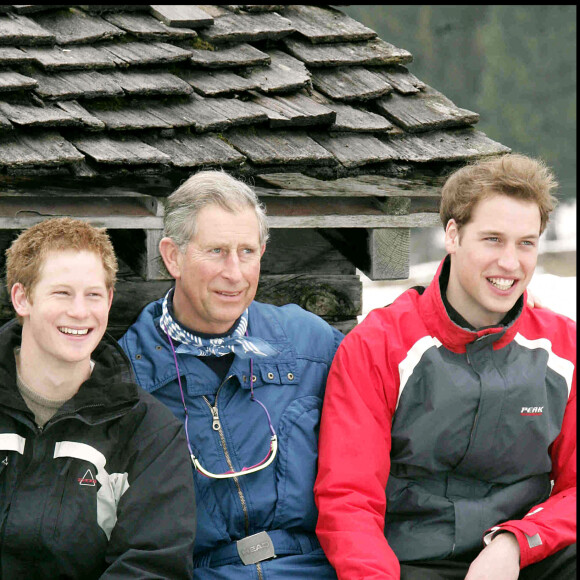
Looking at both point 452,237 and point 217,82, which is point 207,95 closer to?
point 217,82

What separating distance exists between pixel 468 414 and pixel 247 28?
2.02 metres

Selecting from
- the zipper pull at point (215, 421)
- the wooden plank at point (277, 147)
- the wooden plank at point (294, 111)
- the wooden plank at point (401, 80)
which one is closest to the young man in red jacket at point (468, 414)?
the zipper pull at point (215, 421)

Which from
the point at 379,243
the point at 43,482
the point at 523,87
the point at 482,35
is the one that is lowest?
the point at 43,482

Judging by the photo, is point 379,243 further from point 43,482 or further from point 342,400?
point 43,482

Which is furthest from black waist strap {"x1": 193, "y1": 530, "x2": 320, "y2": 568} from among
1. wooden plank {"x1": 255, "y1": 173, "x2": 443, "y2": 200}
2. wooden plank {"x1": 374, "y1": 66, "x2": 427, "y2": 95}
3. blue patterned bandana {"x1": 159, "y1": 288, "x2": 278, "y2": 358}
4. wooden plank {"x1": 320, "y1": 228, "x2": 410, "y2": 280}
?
wooden plank {"x1": 374, "y1": 66, "x2": 427, "y2": 95}

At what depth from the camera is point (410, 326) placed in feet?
10.1

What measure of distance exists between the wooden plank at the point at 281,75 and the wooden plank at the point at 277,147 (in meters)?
0.26

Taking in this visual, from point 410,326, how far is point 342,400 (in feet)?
1.14

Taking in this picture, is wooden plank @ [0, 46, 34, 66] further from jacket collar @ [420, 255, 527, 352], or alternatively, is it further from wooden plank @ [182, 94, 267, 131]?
jacket collar @ [420, 255, 527, 352]

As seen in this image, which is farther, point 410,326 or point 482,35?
point 482,35

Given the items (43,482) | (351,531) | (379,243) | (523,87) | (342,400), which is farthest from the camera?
(523,87)

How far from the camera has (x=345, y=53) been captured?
407cm

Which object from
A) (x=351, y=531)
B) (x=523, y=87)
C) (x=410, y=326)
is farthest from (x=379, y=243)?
(x=523, y=87)

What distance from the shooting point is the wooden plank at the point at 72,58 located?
3.44 metres
